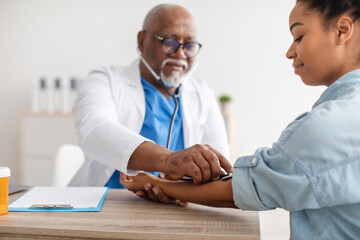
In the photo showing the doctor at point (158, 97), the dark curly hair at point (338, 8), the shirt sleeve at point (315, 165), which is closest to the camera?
the shirt sleeve at point (315, 165)

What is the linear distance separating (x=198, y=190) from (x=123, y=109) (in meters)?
0.81

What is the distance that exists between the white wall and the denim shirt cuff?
3.07 metres

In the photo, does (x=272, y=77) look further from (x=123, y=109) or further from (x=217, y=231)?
(x=217, y=231)

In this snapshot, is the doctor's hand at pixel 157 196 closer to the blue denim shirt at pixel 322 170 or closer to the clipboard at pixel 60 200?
the clipboard at pixel 60 200

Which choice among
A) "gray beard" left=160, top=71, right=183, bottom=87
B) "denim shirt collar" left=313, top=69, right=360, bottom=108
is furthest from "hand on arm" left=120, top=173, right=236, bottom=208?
"gray beard" left=160, top=71, right=183, bottom=87

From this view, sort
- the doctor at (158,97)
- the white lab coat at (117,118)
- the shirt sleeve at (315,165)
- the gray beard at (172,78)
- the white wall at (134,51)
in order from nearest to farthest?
the shirt sleeve at (315,165) < the white lab coat at (117,118) < the doctor at (158,97) < the gray beard at (172,78) < the white wall at (134,51)

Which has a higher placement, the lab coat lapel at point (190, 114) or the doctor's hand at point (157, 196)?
the lab coat lapel at point (190, 114)

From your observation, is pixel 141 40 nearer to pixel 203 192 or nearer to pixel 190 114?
pixel 190 114

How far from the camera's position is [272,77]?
12.9ft

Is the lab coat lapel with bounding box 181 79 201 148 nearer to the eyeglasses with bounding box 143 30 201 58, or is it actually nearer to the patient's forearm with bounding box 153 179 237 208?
the eyeglasses with bounding box 143 30 201 58

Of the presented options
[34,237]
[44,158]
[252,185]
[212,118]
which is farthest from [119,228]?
[44,158]

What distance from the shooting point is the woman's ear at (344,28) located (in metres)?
0.91

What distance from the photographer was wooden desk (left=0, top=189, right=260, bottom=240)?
2.91ft

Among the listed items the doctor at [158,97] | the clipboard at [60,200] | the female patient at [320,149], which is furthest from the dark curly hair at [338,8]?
the doctor at [158,97]
